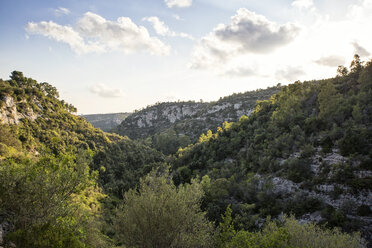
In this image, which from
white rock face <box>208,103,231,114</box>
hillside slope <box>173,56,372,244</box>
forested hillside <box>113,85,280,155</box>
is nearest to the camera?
hillside slope <box>173,56,372,244</box>

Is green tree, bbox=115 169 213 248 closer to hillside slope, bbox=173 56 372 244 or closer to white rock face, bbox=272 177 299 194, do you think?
hillside slope, bbox=173 56 372 244

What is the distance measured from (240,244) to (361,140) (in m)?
30.1

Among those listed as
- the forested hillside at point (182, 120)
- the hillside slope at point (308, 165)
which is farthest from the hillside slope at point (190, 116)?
the hillside slope at point (308, 165)

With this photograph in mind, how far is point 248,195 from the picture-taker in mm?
39250

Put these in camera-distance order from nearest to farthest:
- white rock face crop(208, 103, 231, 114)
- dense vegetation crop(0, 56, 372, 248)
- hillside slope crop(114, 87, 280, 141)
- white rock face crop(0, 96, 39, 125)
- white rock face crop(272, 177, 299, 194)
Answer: dense vegetation crop(0, 56, 372, 248) < white rock face crop(272, 177, 299, 194) < white rock face crop(0, 96, 39, 125) < hillside slope crop(114, 87, 280, 141) < white rock face crop(208, 103, 231, 114)

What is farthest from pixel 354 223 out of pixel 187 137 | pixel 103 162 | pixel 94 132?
pixel 187 137

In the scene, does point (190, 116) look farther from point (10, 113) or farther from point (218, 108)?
point (10, 113)

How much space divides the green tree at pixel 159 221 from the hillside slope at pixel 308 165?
17.7 m

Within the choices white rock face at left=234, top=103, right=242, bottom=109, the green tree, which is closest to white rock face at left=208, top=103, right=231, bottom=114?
white rock face at left=234, top=103, right=242, bottom=109

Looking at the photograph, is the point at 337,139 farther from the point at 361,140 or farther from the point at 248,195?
the point at 248,195

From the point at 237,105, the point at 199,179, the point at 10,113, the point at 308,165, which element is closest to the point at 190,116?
the point at 237,105

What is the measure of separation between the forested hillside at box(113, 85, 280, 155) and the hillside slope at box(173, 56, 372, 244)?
5919 cm

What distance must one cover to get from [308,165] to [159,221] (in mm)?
32335

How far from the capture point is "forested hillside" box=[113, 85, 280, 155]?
393 ft
